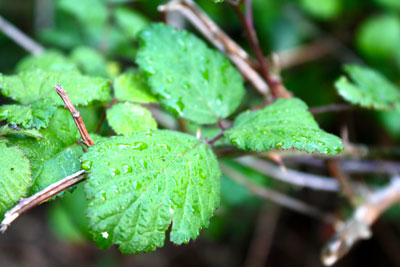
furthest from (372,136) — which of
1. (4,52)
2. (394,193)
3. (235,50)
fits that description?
(4,52)

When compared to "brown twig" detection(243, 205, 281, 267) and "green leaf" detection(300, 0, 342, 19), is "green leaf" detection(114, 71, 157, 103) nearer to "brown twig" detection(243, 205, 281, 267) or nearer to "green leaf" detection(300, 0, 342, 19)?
"green leaf" detection(300, 0, 342, 19)

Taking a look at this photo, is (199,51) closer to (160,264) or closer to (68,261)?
(160,264)

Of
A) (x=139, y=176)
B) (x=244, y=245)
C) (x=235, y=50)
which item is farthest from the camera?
(x=244, y=245)

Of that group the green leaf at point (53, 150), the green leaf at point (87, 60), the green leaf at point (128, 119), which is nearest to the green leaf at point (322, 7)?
the green leaf at point (87, 60)

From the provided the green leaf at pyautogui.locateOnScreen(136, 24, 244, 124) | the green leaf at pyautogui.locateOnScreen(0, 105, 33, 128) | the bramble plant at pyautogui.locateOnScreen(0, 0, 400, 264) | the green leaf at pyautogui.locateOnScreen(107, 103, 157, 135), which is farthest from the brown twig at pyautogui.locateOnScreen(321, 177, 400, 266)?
the green leaf at pyautogui.locateOnScreen(0, 105, 33, 128)

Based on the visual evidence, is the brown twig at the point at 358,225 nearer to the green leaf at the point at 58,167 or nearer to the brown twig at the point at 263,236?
the green leaf at the point at 58,167

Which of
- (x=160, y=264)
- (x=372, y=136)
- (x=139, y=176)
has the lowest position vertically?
(x=160, y=264)
